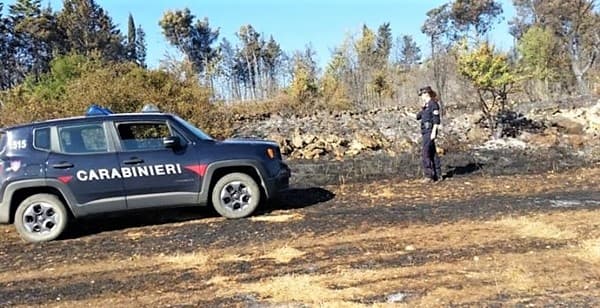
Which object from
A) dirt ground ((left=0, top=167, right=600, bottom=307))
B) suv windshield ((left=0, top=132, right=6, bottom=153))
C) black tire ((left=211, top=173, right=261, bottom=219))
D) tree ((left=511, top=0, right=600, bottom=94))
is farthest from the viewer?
tree ((left=511, top=0, right=600, bottom=94))

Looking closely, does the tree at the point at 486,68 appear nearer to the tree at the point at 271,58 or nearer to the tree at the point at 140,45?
the tree at the point at 271,58

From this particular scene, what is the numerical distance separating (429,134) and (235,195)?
13.2 ft

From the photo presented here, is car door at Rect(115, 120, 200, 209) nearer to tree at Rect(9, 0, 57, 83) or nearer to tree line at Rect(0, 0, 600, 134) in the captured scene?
tree line at Rect(0, 0, 600, 134)

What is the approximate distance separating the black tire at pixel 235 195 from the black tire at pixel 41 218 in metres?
2.06

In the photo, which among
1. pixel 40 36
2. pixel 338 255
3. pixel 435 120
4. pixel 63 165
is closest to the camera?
pixel 338 255

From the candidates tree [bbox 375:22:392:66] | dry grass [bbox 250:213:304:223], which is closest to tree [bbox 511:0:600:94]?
tree [bbox 375:22:392:66]

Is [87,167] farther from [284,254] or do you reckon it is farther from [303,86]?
[303,86]

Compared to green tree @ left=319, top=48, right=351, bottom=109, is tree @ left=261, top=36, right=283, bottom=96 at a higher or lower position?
higher

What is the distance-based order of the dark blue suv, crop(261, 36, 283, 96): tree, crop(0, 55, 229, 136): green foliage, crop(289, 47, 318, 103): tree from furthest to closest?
crop(261, 36, 283, 96): tree
crop(289, 47, 318, 103): tree
crop(0, 55, 229, 136): green foliage
the dark blue suv

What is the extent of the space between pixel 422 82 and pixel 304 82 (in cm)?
580

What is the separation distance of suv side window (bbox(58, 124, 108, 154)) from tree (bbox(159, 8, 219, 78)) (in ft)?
149

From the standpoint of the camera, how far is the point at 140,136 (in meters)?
8.16

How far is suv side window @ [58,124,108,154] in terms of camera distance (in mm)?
7875

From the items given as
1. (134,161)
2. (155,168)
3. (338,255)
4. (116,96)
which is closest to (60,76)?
(116,96)
